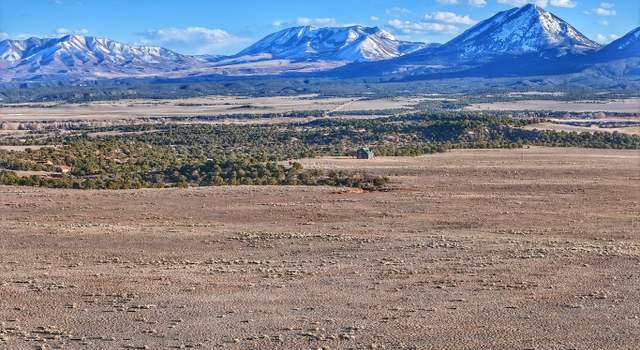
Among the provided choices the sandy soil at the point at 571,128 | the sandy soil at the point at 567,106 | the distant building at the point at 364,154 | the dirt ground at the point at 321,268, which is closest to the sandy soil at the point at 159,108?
the sandy soil at the point at 567,106

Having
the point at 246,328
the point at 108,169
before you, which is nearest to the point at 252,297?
the point at 246,328

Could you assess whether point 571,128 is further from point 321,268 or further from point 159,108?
point 159,108

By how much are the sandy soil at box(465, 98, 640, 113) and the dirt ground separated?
263ft

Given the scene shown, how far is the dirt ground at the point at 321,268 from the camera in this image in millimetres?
15883

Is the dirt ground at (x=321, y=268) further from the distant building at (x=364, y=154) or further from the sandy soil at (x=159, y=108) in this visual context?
the sandy soil at (x=159, y=108)

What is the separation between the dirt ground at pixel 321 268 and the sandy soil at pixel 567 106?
80.1m

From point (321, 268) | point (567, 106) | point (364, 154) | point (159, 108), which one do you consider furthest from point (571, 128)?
point (159, 108)

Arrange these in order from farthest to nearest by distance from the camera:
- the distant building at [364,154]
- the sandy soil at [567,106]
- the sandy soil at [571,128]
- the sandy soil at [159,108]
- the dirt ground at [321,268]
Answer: the sandy soil at [159,108]
the sandy soil at [567,106]
the sandy soil at [571,128]
the distant building at [364,154]
the dirt ground at [321,268]

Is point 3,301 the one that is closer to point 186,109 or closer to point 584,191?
point 584,191

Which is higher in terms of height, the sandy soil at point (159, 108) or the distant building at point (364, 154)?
the distant building at point (364, 154)

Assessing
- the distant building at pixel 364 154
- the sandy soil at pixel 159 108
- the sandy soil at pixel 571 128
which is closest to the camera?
the distant building at pixel 364 154

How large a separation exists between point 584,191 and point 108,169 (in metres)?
22.8

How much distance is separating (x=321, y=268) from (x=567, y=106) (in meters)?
105

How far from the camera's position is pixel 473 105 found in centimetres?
12644
